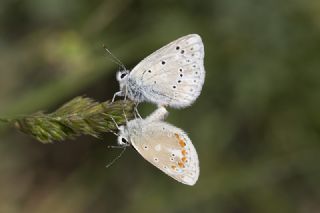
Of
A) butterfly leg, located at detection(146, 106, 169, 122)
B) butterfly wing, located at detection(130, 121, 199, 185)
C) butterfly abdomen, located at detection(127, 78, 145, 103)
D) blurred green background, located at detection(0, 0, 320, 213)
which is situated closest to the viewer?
butterfly wing, located at detection(130, 121, 199, 185)

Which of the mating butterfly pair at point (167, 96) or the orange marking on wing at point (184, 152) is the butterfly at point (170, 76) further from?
the orange marking on wing at point (184, 152)

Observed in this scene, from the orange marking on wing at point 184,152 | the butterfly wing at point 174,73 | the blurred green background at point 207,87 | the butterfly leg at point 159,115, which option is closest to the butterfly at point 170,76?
the butterfly wing at point 174,73

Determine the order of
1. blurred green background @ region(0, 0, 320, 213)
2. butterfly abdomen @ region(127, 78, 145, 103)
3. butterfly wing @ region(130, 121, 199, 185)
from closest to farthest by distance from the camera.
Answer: butterfly wing @ region(130, 121, 199, 185), butterfly abdomen @ region(127, 78, 145, 103), blurred green background @ region(0, 0, 320, 213)

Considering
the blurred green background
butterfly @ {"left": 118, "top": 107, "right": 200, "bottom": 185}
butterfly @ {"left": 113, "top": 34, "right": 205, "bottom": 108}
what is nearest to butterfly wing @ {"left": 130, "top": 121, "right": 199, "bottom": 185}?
butterfly @ {"left": 118, "top": 107, "right": 200, "bottom": 185}

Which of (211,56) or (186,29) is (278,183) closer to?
(211,56)

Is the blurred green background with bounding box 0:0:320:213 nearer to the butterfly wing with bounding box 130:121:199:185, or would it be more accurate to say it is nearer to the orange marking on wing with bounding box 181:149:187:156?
the butterfly wing with bounding box 130:121:199:185

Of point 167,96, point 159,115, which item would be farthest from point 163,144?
point 167,96
